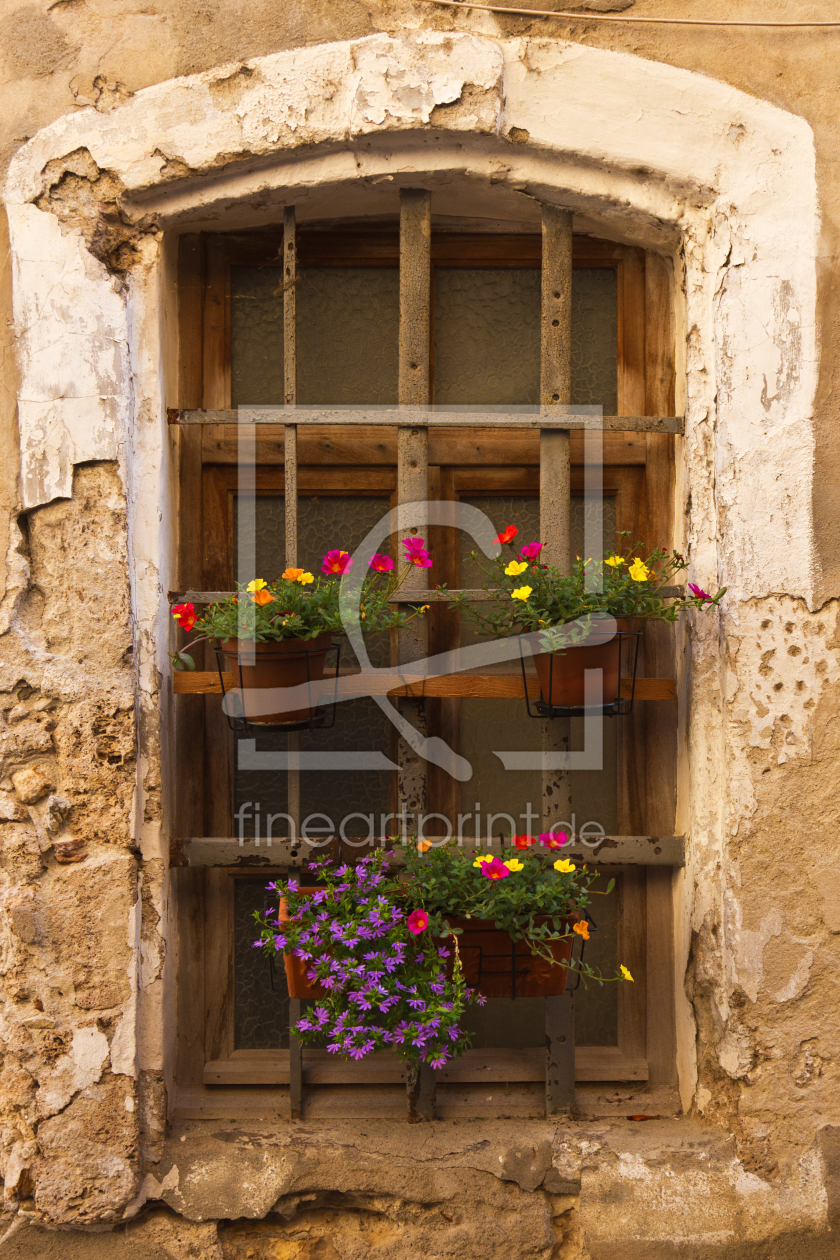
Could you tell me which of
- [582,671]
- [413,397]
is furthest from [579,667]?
[413,397]

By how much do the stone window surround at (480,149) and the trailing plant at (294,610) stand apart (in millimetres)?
193

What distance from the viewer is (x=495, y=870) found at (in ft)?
5.40

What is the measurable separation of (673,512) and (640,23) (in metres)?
1.08

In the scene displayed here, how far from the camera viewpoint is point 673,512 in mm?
1989

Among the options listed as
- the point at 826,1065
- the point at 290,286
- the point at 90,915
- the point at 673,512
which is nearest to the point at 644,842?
the point at 826,1065

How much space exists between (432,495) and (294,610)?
1.73 ft

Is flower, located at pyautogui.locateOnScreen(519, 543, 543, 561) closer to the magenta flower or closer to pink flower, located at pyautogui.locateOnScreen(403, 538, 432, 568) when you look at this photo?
the magenta flower

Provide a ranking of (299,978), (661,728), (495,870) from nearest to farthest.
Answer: (495,870)
(299,978)
(661,728)

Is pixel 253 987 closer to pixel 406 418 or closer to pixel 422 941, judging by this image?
pixel 422 941

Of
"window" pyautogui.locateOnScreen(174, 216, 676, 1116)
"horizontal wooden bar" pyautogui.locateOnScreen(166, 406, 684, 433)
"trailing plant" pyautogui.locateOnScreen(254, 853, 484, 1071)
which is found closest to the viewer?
"trailing plant" pyautogui.locateOnScreen(254, 853, 484, 1071)

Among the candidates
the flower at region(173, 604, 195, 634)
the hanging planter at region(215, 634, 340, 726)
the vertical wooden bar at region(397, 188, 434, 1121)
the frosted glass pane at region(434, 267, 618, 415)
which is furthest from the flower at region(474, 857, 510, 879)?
the frosted glass pane at region(434, 267, 618, 415)

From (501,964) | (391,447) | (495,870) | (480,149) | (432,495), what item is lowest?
(501,964)

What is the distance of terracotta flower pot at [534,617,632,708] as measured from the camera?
67.3 inches

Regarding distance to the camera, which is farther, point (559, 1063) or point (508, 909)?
point (559, 1063)
